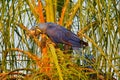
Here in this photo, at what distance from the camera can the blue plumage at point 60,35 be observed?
0.99 meters

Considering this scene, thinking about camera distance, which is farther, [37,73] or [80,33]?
[80,33]

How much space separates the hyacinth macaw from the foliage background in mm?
22

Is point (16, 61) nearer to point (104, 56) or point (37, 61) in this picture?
point (37, 61)

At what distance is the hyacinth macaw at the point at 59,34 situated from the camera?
38.9 inches

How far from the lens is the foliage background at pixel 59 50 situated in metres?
0.83

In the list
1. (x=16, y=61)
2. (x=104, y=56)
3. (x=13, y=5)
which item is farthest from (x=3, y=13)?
(x=104, y=56)

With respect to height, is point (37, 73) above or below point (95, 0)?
below

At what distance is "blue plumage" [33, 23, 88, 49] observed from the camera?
0.99 m

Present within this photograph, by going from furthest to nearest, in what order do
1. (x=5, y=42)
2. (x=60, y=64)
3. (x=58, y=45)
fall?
(x=58, y=45) < (x=5, y=42) < (x=60, y=64)

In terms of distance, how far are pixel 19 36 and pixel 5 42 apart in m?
0.20

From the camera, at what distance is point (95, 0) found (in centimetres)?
92

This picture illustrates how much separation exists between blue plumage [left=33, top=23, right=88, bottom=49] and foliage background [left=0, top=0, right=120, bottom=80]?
23 millimetres

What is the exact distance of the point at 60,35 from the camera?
1.04m

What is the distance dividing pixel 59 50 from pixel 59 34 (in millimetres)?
213
